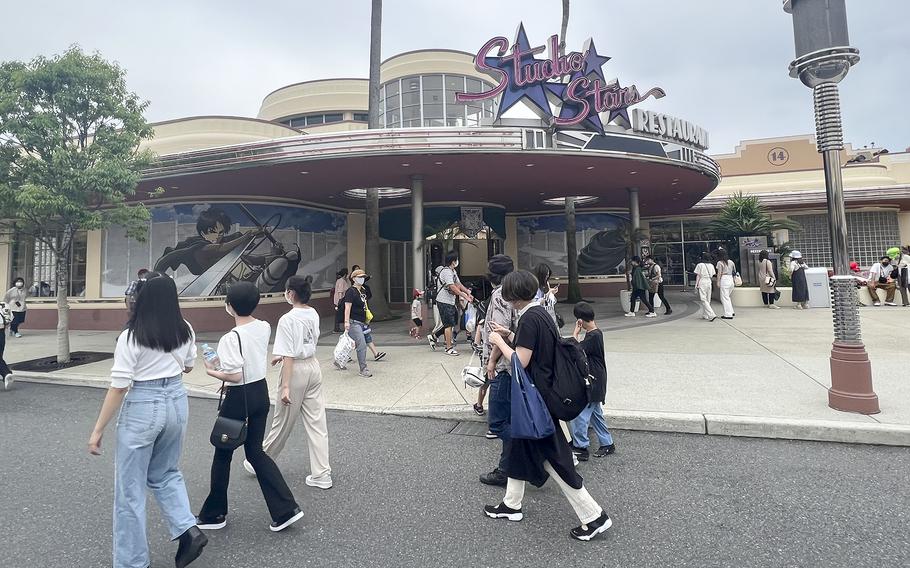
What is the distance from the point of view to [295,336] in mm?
3475

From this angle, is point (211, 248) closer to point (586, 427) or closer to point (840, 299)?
point (586, 427)

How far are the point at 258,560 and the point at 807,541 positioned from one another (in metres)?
3.35

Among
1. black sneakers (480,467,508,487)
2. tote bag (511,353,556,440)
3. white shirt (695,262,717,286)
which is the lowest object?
black sneakers (480,467,508,487)

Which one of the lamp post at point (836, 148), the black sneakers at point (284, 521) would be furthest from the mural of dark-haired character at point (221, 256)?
the lamp post at point (836, 148)

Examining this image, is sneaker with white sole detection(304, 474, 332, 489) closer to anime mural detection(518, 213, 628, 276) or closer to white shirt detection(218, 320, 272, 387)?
white shirt detection(218, 320, 272, 387)

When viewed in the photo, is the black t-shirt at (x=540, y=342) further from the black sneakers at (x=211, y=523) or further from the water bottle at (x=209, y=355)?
the black sneakers at (x=211, y=523)

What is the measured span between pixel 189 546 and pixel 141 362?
1.09 meters

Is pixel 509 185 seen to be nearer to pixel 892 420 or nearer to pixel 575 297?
pixel 575 297

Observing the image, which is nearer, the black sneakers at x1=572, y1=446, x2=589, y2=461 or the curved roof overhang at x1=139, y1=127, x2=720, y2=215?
the black sneakers at x1=572, y1=446, x2=589, y2=461

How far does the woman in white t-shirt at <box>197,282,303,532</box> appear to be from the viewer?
2955mm

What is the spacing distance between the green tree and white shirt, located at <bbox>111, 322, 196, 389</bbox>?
809 cm

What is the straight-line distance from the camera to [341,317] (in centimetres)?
736

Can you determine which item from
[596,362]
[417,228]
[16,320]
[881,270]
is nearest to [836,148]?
[596,362]

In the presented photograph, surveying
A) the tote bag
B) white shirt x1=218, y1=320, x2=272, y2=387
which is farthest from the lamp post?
white shirt x1=218, y1=320, x2=272, y2=387
